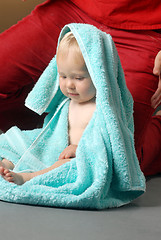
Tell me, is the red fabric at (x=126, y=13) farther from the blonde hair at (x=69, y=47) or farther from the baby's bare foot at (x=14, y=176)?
the baby's bare foot at (x=14, y=176)

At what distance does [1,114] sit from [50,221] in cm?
91

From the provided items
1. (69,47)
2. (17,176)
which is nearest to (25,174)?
(17,176)

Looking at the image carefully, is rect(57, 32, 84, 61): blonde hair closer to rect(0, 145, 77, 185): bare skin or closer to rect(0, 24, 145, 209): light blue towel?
rect(0, 24, 145, 209): light blue towel

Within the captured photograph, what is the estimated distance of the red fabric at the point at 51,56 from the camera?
146cm

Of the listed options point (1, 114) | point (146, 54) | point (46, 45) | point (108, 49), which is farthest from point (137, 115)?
point (1, 114)

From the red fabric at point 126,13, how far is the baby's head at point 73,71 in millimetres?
326

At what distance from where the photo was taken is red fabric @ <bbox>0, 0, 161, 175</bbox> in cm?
146

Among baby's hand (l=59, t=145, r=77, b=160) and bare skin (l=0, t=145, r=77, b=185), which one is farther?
baby's hand (l=59, t=145, r=77, b=160)

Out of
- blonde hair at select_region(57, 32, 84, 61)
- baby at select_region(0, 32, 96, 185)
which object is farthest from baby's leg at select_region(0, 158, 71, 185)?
blonde hair at select_region(57, 32, 84, 61)

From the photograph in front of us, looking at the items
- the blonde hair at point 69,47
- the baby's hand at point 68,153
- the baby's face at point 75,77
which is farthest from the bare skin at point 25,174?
the blonde hair at point 69,47

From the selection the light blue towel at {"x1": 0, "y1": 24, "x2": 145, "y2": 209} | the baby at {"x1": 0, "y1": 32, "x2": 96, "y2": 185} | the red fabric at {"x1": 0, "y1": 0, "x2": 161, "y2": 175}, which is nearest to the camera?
the light blue towel at {"x1": 0, "y1": 24, "x2": 145, "y2": 209}

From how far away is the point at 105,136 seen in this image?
1090mm

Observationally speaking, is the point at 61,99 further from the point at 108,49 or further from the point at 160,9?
the point at 160,9

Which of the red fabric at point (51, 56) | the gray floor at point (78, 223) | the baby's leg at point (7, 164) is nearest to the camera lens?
the gray floor at point (78, 223)
